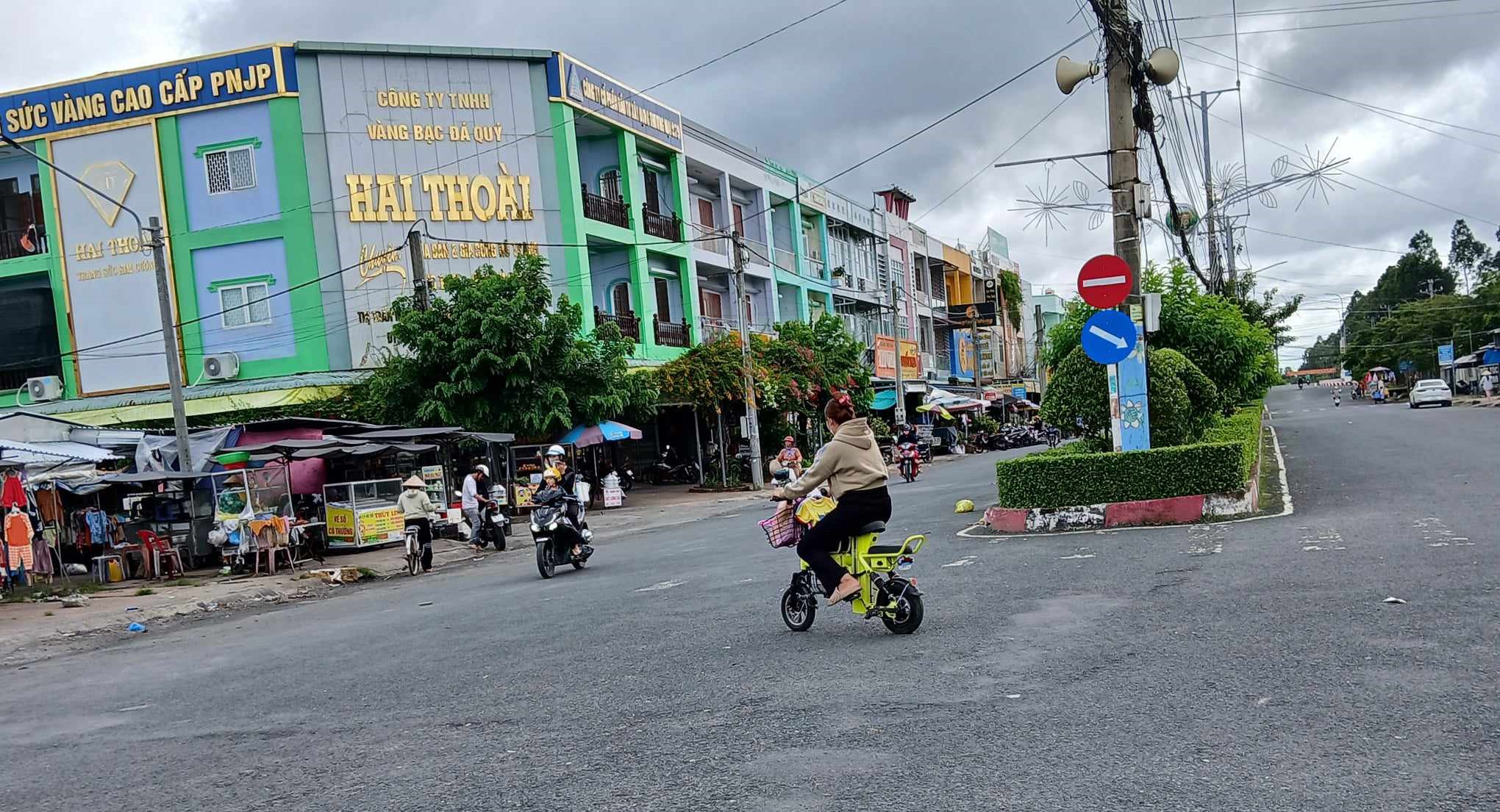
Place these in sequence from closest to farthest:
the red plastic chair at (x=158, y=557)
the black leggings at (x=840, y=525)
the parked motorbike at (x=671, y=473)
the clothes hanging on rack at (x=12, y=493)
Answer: the black leggings at (x=840, y=525) < the clothes hanging on rack at (x=12, y=493) < the red plastic chair at (x=158, y=557) < the parked motorbike at (x=671, y=473)

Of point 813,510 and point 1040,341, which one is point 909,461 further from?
point 1040,341

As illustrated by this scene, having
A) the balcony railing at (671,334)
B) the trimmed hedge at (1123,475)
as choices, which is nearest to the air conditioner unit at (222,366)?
the balcony railing at (671,334)

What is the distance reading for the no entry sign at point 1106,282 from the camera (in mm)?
13461

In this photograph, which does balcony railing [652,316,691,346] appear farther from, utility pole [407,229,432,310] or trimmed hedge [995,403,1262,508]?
trimmed hedge [995,403,1262,508]

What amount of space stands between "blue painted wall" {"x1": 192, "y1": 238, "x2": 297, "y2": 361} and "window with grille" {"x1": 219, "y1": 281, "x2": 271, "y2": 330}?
110 mm

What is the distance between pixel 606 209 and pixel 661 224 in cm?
288

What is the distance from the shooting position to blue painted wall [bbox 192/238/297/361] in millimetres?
29719

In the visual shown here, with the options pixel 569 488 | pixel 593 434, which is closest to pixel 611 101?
pixel 593 434

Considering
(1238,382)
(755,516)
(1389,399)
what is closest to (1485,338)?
(1389,399)

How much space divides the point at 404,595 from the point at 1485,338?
8177 centimetres

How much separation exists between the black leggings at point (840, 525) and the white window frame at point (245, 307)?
25.0 meters

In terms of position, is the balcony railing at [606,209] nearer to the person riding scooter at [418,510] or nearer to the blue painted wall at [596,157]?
the blue painted wall at [596,157]

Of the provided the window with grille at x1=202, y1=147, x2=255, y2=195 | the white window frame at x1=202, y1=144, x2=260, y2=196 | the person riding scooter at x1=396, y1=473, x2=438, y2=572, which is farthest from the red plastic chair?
the window with grille at x1=202, y1=147, x2=255, y2=195

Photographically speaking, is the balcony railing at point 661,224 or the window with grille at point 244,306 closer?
the window with grille at point 244,306
